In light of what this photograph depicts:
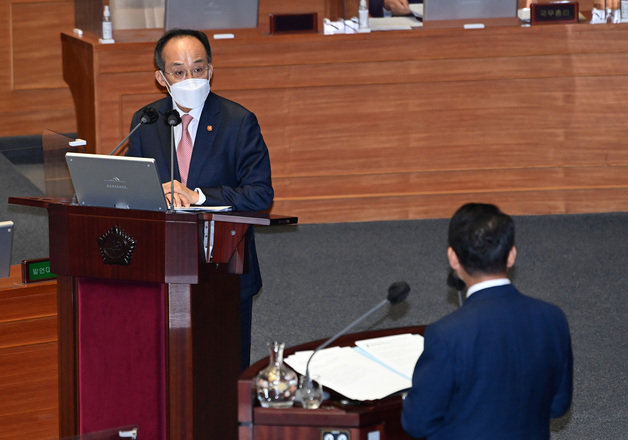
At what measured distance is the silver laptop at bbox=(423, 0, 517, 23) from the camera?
6.96 m

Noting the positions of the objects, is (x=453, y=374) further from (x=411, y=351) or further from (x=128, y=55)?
(x=128, y=55)

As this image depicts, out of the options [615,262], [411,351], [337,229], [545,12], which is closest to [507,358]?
[411,351]

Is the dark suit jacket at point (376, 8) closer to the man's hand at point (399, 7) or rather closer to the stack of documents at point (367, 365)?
the man's hand at point (399, 7)

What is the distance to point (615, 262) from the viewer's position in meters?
6.15

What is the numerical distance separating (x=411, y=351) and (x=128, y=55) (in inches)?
171

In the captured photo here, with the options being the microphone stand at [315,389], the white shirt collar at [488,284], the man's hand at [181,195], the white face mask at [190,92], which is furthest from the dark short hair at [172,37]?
the white shirt collar at [488,284]

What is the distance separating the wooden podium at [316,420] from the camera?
234 centimetres

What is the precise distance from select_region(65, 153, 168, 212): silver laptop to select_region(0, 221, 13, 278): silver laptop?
2.11ft

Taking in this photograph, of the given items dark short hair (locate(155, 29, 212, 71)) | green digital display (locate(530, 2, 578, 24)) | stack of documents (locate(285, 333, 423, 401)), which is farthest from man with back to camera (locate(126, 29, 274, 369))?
green digital display (locate(530, 2, 578, 24))

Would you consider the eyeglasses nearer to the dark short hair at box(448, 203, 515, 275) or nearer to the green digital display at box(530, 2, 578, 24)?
the dark short hair at box(448, 203, 515, 275)

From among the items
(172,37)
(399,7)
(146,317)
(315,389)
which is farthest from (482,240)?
(399,7)

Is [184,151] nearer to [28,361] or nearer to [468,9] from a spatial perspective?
[28,361]

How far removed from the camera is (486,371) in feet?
7.36

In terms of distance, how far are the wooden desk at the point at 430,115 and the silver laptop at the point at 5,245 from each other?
3014 mm
